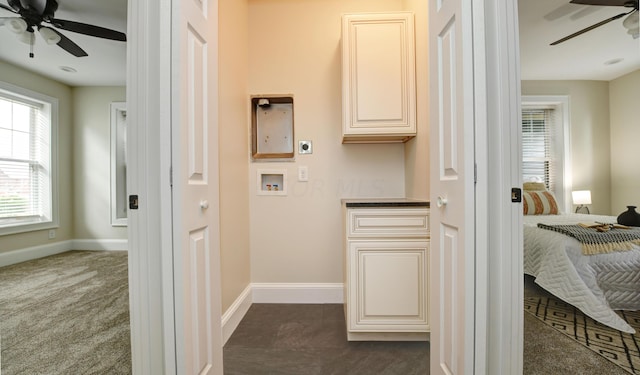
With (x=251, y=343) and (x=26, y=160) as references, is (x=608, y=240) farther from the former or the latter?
(x=26, y=160)

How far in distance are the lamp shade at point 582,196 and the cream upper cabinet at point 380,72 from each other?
51.6 inches

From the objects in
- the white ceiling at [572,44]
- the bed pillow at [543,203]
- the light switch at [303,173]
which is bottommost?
the bed pillow at [543,203]

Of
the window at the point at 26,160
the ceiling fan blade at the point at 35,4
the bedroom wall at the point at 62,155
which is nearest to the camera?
the ceiling fan blade at the point at 35,4

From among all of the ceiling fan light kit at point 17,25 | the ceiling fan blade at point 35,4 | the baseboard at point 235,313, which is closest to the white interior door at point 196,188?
the baseboard at point 235,313

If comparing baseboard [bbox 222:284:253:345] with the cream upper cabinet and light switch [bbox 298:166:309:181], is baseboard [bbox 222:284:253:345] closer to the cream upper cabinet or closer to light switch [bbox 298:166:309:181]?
light switch [bbox 298:166:309:181]

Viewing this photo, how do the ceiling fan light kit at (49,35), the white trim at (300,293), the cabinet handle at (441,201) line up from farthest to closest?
the white trim at (300,293) < the ceiling fan light kit at (49,35) < the cabinet handle at (441,201)

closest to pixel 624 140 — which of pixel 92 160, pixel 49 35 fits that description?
pixel 49 35

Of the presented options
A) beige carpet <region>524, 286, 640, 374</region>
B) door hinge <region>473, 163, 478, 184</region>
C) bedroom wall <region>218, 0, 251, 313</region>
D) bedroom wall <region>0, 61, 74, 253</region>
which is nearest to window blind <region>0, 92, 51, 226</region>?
bedroom wall <region>0, 61, 74, 253</region>

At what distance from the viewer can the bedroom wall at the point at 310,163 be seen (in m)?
2.40

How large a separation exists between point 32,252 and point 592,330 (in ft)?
18.6

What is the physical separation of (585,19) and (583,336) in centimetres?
223

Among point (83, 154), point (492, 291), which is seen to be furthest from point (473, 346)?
Result: point (83, 154)

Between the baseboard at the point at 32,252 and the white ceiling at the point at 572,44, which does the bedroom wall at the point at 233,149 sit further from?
the baseboard at the point at 32,252

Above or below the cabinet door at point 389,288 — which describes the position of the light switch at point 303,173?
above
